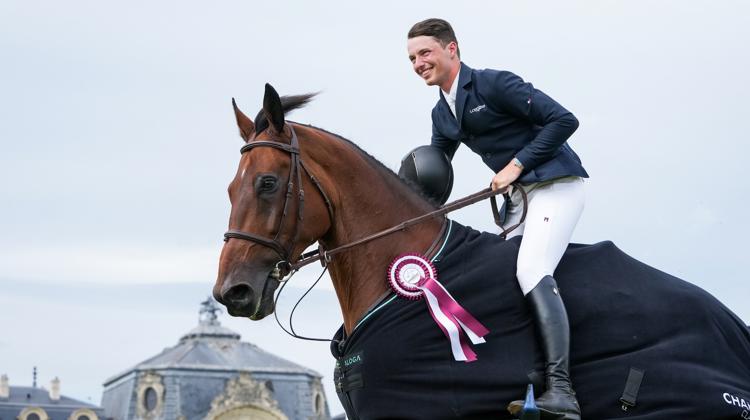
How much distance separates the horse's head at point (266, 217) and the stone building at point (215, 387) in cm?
5524

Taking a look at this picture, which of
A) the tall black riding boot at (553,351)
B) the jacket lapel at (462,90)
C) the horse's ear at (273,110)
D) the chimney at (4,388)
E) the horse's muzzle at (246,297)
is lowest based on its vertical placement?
the tall black riding boot at (553,351)

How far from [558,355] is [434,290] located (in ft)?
2.77

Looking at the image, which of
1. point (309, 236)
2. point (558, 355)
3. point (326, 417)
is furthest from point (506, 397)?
point (326, 417)

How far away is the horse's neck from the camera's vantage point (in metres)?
7.94

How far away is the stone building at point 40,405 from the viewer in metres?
64.6

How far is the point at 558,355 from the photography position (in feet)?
25.1

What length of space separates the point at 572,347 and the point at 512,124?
1550mm

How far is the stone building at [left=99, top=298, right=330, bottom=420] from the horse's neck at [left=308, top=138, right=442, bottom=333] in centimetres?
5493

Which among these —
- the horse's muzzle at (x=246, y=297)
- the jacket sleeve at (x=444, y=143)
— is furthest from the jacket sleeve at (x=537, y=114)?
the horse's muzzle at (x=246, y=297)

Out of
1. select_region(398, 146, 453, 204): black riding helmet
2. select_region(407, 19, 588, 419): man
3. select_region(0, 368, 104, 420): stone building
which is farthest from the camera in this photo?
select_region(0, 368, 104, 420): stone building

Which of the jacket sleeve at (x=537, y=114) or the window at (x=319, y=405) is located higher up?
the window at (x=319, y=405)

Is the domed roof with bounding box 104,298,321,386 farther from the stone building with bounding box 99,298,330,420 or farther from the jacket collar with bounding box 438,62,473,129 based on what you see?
the jacket collar with bounding box 438,62,473,129

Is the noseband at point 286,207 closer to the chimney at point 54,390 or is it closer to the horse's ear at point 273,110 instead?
the horse's ear at point 273,110

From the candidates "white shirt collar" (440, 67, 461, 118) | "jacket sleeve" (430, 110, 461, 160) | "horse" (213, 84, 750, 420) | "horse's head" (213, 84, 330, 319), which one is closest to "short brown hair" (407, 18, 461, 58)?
"white shirt collar" (440, 67, 461, 118)
